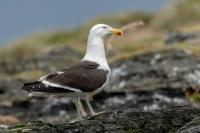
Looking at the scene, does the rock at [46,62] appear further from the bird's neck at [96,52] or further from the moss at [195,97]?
the bird's neck at [96,52]

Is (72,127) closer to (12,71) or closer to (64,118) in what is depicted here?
(64,118)

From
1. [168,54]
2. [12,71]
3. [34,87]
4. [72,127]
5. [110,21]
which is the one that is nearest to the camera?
[72,127]

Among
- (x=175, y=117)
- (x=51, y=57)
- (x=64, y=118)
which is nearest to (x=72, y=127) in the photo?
(x=175, y=117)

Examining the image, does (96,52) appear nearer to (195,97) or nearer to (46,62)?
(195,97)

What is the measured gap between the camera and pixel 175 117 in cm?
1836

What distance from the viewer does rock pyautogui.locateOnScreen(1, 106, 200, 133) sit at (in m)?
17.6

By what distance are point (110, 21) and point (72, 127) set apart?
67.6 metres

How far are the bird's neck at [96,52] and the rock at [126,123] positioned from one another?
8.57 feet

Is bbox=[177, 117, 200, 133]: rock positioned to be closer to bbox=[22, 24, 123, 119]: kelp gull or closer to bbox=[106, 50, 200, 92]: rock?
bbox=[22, 24, 123, 119]: kelp gull

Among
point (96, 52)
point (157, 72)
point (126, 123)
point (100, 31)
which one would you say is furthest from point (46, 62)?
point (126, 123)

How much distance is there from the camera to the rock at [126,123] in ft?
57.8

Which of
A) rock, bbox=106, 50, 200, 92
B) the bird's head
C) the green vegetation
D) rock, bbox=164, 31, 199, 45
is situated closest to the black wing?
the bird's head

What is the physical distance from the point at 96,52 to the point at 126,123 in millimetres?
3404

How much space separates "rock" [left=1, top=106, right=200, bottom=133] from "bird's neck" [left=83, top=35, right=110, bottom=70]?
261cm
